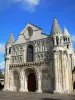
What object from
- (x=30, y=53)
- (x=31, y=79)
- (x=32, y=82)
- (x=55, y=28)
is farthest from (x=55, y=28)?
(x=32, y=82)

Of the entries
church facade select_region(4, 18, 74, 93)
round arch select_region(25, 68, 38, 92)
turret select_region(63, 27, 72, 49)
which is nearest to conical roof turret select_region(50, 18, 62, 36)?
church facade select_region(4, 18, 74, 93)

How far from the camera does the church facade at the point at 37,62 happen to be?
95.0 ft

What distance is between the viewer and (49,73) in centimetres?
3011

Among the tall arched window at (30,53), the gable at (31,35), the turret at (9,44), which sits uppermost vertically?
the gable at (31,35)

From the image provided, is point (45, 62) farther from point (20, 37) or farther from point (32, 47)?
point (20, 37)

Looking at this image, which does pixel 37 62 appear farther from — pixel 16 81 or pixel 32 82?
pixel 16 81

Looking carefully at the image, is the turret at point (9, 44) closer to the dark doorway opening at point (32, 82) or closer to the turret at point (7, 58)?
the turret at point (7, 58)

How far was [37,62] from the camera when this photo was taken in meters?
31.5

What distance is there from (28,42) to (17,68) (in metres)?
5.66

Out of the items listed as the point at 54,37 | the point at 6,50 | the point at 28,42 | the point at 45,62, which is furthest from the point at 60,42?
the point at 6,50

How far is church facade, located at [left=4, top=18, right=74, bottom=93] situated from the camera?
2897 centimetres

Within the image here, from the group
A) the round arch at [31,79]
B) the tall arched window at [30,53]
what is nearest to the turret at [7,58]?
the round arch at [31,79]

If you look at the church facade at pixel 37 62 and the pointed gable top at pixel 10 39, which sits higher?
the pointed gable top at pixel 10 39

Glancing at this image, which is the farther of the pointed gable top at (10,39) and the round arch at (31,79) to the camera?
the pointed gable top at (10,39)
